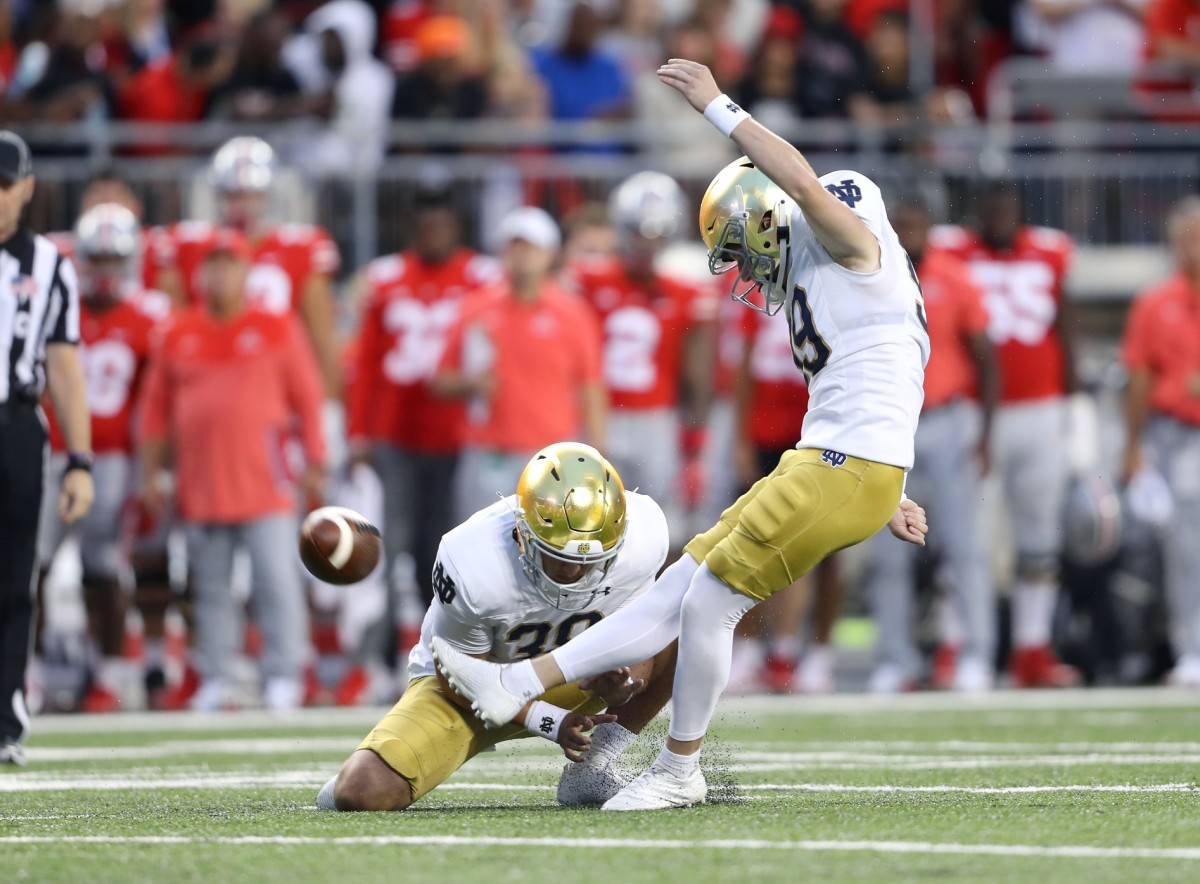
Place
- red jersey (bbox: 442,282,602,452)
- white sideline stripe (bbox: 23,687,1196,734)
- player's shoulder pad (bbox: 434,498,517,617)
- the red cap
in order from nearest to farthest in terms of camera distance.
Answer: player's shoulder pad (bbox: 434,498,517,617), white sideline stripe (bbox: 23,687,1196,734), the red cap, red jersey (bbox: 442,282,602,452)

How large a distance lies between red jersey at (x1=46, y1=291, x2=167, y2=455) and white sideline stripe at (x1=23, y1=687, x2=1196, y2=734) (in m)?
1.38

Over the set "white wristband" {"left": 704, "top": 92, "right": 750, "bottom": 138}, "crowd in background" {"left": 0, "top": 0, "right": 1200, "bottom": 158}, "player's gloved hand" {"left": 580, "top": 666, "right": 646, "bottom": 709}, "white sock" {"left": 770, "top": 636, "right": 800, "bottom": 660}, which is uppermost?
"crowd in background" {"left": 0, "top": 0, "right": 1200, "bottom": 158}

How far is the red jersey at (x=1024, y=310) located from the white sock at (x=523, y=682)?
603 cm

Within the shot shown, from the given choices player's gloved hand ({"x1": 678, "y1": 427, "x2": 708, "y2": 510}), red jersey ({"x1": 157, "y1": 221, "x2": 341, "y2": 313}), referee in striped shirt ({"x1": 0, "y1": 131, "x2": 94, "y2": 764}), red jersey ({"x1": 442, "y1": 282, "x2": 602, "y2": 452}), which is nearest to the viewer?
referee in striped shirt ({"x1": 0, "y1": 131, "x2": 94, "y2": 764})

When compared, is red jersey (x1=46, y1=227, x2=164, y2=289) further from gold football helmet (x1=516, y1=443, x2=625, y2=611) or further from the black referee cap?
gold football helmet (x1=516, y1=443, x2=625, y2=611)

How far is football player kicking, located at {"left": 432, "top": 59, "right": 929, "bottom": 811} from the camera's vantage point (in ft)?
17.5

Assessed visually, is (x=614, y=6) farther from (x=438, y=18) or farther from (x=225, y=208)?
(x=225, y=208)

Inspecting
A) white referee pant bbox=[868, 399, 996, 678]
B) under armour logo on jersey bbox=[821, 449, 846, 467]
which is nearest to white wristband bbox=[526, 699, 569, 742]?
under armour logo on jersey bbox=[821, 449, 846, 467]

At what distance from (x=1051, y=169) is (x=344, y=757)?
688 centimetres

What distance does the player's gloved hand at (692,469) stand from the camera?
11.2 m

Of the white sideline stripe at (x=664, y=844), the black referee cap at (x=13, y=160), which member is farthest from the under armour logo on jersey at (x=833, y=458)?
the black referee cap at (x=13, y=160)

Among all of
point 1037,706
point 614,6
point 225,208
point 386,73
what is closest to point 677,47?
point 614,6

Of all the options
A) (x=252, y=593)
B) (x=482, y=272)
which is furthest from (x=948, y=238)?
(x=252, y=593)

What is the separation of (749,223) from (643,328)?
17.8 feet
